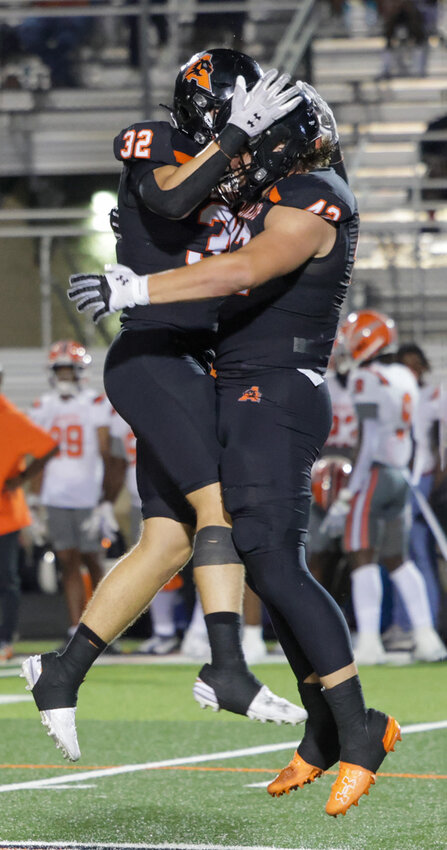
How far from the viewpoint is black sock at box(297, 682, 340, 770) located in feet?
13.4

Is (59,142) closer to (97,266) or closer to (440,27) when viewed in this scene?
(97,266)

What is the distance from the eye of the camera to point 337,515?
9141mm

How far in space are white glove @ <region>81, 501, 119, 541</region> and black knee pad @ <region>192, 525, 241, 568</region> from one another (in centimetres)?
523

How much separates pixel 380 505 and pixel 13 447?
2.26 metres

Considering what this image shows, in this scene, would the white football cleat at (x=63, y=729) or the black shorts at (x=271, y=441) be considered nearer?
the black shorts at (x=271, y=441)

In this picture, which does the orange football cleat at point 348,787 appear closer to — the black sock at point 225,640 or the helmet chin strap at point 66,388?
the black sock at point 225,640

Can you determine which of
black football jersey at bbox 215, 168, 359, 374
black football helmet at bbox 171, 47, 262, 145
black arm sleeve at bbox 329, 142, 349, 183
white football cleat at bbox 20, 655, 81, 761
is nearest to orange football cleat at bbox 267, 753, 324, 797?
white football cleat at bbox 20, 655, 81, 761

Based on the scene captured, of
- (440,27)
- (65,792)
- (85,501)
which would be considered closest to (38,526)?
(85,501)

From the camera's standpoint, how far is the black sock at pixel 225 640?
406cm

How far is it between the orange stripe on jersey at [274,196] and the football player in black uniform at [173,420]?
246 millimetres

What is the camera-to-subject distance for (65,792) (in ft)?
15.7

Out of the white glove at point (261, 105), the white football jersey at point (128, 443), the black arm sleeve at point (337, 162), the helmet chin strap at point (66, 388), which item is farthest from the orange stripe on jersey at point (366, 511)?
the white glove at point (261, 105)

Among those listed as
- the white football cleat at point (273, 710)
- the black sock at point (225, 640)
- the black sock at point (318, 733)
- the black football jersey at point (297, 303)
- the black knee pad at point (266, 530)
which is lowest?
the black sock at point (318, 733)

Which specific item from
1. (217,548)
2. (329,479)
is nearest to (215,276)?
(217,548)
